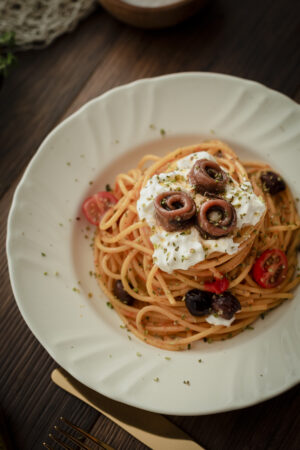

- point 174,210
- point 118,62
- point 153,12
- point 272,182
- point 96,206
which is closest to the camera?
point 174,210

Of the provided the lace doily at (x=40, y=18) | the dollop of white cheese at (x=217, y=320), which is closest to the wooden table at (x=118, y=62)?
the lace doily at (x=40, y=18)

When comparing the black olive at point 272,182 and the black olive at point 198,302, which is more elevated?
the black olive at point 272,182

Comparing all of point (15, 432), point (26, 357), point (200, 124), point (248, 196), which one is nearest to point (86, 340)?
point (26, 357)

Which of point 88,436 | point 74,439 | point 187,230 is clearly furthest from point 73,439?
point 187,230

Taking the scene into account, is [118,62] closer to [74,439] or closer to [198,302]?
[198,302]

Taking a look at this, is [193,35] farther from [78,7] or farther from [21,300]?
[21,300]

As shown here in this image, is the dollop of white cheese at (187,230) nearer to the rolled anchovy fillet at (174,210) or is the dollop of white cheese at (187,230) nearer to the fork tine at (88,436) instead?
the rolled anchovy fillet at (174,210)
